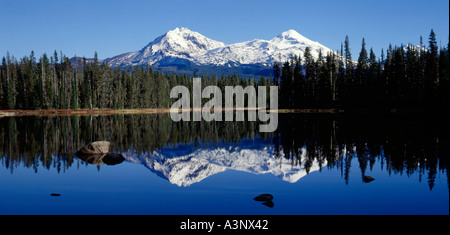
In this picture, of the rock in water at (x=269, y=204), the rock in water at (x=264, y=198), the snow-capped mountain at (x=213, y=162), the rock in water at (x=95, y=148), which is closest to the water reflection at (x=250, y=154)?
the snow-capped mountain at (x=213, y=162)

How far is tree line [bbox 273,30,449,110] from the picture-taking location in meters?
87.1

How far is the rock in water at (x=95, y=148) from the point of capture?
28.7m

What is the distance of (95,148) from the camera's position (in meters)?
29.0

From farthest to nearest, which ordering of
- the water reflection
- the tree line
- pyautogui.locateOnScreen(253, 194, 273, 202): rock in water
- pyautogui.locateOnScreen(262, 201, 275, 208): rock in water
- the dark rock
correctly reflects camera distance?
1. the tree line
2. the water reflection
3. the dark rock
4. pyautogui.locateOnScreen(253, 194, 273, 202): rock in water
5. pyautogui.locateOnScreen(262, 201, 275, 208): rock in water

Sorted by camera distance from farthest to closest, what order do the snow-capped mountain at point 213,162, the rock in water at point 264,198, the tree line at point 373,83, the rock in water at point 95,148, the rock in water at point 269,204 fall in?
the tree line at point 373,83 < the rock in water at point 95,148 < the snow-capped mountain at point 213,162 < the rock in water at point 264,198 < the rock in water at point 269,204

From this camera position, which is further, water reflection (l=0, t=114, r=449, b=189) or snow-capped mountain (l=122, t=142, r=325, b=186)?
water reflection (l=0, t=114, r=449, b=189)

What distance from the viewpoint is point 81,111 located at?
388ft

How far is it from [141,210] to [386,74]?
95963mm

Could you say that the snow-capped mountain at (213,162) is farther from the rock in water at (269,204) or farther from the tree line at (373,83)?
the tree line at (373,83)

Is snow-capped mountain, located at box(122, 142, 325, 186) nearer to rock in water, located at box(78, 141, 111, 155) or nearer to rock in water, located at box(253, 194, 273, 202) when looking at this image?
rock in water, located at box(78, 141, 111, 155)

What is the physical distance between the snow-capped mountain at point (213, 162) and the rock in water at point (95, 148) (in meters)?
1.76

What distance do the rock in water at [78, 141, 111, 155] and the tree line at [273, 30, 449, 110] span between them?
75.7 m

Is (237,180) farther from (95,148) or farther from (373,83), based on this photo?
(373,83)

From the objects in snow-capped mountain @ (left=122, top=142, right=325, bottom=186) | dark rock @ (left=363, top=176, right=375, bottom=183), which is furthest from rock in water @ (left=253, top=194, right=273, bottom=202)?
dark rock @ (left=363, top=176, right=375, bottom=183)
